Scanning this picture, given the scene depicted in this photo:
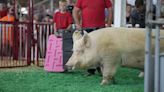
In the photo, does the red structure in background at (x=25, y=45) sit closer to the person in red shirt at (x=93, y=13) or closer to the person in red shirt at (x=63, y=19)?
the person in red shirt at (x=63, y=19)

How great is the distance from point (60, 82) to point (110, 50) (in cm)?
130

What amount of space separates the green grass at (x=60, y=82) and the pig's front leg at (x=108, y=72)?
0.38 ft

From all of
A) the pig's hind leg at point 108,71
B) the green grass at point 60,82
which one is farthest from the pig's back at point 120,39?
the green grass at point 60,82

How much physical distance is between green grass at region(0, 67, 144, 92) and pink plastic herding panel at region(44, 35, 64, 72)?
216mm

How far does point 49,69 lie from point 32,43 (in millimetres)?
1725

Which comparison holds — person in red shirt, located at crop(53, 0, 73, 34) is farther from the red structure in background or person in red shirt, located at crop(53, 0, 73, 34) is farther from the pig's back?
the pig's back

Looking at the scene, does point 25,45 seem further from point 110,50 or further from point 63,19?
point 110,50

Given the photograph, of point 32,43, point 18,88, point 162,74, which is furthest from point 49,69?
point 162,74

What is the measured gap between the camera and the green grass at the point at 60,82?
8664mm

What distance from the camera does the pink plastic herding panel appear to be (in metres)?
11.2

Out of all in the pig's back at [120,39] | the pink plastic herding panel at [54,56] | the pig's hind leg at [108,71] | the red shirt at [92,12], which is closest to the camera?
the pig's back at [120,39]

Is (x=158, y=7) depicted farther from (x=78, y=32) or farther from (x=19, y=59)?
(x=19, y=59)

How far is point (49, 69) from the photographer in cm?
1129

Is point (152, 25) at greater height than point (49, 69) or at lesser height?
greater
